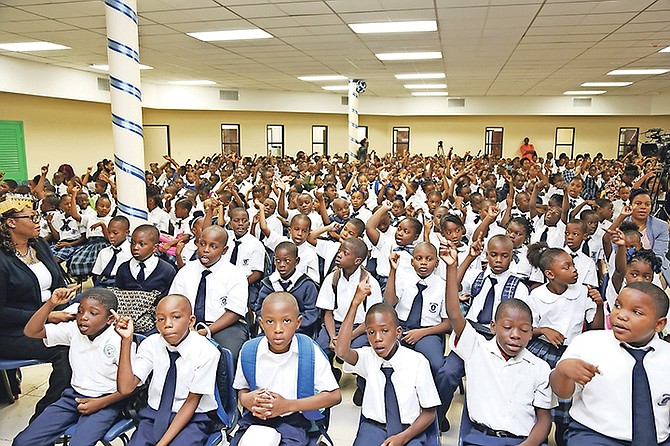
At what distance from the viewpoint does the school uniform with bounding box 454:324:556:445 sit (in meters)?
2.30

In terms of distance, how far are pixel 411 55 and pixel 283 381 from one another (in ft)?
26.5

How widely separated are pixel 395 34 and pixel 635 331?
20.8 ft

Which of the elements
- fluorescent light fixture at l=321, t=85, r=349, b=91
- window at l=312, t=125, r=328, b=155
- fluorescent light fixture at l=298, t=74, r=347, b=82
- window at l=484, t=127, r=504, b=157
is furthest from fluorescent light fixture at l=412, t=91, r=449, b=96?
fluorescent light fixture at l=298, t=74, r=347, b=82

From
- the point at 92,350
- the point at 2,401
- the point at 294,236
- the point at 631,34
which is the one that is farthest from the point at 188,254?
the point at 631,34

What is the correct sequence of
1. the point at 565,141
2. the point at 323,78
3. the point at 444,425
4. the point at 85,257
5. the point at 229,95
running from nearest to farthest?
the point at 444,425 → the point at 85,257 → the point at 323,78 → the point at 229,95 → the point at 565,141

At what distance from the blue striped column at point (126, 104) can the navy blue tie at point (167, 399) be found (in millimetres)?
2757

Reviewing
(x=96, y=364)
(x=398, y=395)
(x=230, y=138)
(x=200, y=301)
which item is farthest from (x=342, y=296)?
(x=230, y=138)

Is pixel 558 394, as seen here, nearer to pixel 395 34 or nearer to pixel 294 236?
pixel 294 236

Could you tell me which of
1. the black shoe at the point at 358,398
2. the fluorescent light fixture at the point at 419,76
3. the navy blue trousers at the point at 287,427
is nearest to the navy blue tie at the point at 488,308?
the black shoe at the point at 358,398

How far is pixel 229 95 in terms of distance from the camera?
50.6 ft

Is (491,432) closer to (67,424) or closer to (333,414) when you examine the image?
(333,414)

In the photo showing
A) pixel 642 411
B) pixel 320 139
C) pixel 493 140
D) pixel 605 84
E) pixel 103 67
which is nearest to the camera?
pixel 642 411

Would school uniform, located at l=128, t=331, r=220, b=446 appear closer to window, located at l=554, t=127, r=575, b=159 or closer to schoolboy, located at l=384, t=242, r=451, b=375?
schoolboy, located at l=384, t=242, r=451, b=375

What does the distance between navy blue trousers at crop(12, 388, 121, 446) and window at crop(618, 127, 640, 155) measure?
19240 mm
